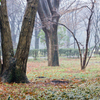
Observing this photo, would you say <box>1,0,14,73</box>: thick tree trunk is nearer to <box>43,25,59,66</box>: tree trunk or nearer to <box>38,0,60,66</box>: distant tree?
<box>38,0,60,66</box>: distant tree

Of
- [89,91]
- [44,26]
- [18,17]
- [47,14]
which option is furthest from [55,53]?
[18,17]

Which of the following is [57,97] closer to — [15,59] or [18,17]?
[15,59]

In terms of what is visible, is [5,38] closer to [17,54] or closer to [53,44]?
[17,54]

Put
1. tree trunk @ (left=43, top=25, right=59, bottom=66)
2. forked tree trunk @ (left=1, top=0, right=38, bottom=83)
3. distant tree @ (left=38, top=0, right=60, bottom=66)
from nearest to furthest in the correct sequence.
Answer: forked tree trunk @ (left=1, top=0, right=38, bottom=83)
distant tree @ (left=38, top=0, right=60, bottom=66)
tree trunk @ (left=43, top=25, right=59, bottom=66)

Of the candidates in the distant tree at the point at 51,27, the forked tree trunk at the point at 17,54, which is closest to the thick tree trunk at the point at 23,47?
the forked tree trunk at the point at 17,54

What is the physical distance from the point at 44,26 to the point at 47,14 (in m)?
1.44

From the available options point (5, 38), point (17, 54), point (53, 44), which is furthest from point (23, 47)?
point (53, 44)

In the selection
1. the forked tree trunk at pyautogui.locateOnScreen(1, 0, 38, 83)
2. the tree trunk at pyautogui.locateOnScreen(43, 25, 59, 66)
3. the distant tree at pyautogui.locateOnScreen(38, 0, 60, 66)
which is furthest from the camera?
the tree trunk at pyautogui.locateOnScreen(43, 25, 59, 66)

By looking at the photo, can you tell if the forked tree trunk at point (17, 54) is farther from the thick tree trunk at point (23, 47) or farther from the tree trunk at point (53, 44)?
the tree trunk at point (53, 44)

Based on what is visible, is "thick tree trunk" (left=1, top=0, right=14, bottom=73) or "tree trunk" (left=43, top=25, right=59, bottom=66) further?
"tree trunk" (left=43, top=25, right=59, bottom=66)

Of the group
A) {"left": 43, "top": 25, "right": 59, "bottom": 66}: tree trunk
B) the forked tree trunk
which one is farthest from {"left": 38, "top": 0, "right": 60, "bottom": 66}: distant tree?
the forked tree trunk

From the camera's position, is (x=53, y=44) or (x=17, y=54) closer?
(x=17, y=54)

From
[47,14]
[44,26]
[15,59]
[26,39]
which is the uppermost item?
[47,14]

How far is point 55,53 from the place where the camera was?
523 inches
